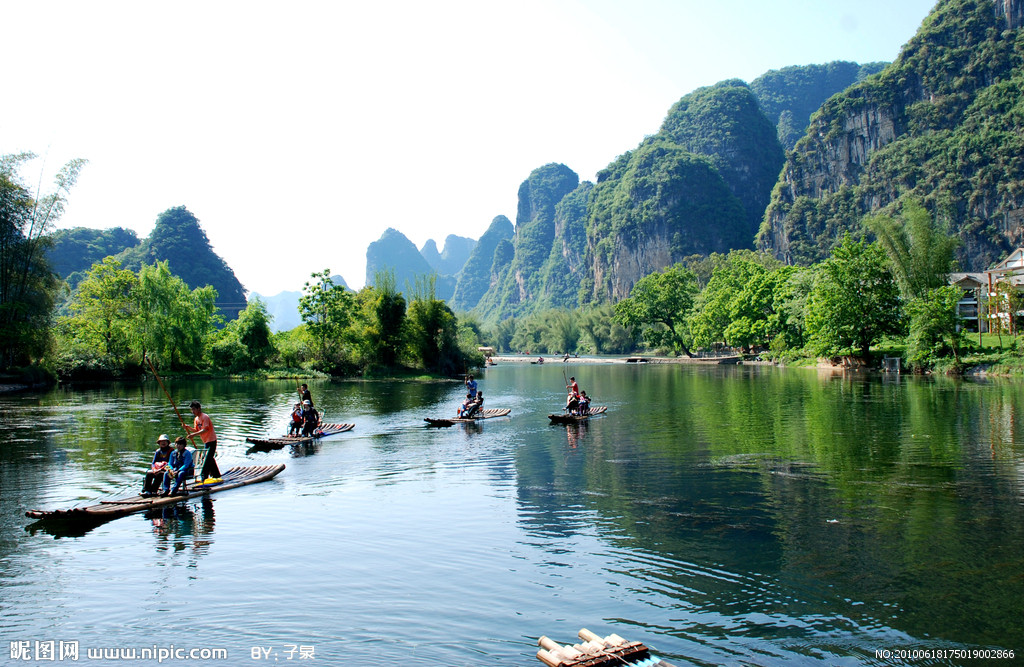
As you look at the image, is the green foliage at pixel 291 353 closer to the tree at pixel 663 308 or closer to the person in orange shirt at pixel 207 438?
the tree at pixel 663 308

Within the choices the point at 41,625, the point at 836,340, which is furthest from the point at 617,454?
the point at 836,340

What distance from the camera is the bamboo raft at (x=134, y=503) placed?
1416cm

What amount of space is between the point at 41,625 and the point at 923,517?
1525 cm

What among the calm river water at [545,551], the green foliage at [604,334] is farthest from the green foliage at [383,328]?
the green foliage at [604,334]

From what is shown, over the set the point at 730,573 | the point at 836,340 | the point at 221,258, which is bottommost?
the point at 730,573

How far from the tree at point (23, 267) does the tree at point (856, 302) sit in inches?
2544

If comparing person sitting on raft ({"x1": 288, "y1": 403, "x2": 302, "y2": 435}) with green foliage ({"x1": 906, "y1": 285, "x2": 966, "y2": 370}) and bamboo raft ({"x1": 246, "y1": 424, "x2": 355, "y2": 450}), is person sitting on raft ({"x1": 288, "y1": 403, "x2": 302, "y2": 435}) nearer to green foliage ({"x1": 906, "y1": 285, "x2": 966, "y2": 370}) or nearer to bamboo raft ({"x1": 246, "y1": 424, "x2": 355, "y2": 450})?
bamboo raft ({"x1": 246, "y1": 424, "x2": 355, "y2": 450})

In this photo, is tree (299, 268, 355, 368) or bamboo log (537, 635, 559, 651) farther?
tree (299, 268, 355, 368)

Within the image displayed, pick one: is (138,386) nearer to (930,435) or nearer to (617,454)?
(617,454)

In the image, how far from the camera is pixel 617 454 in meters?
22.6

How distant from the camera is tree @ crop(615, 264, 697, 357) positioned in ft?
363

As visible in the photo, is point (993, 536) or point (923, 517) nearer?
point (993, 536)

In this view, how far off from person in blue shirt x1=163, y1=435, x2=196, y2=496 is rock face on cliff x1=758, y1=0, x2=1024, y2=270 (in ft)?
427

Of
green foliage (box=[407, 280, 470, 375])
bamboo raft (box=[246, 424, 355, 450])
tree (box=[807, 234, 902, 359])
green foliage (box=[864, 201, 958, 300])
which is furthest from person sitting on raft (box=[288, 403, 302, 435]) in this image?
green foliage (box=[864, 201, 958, 300])
